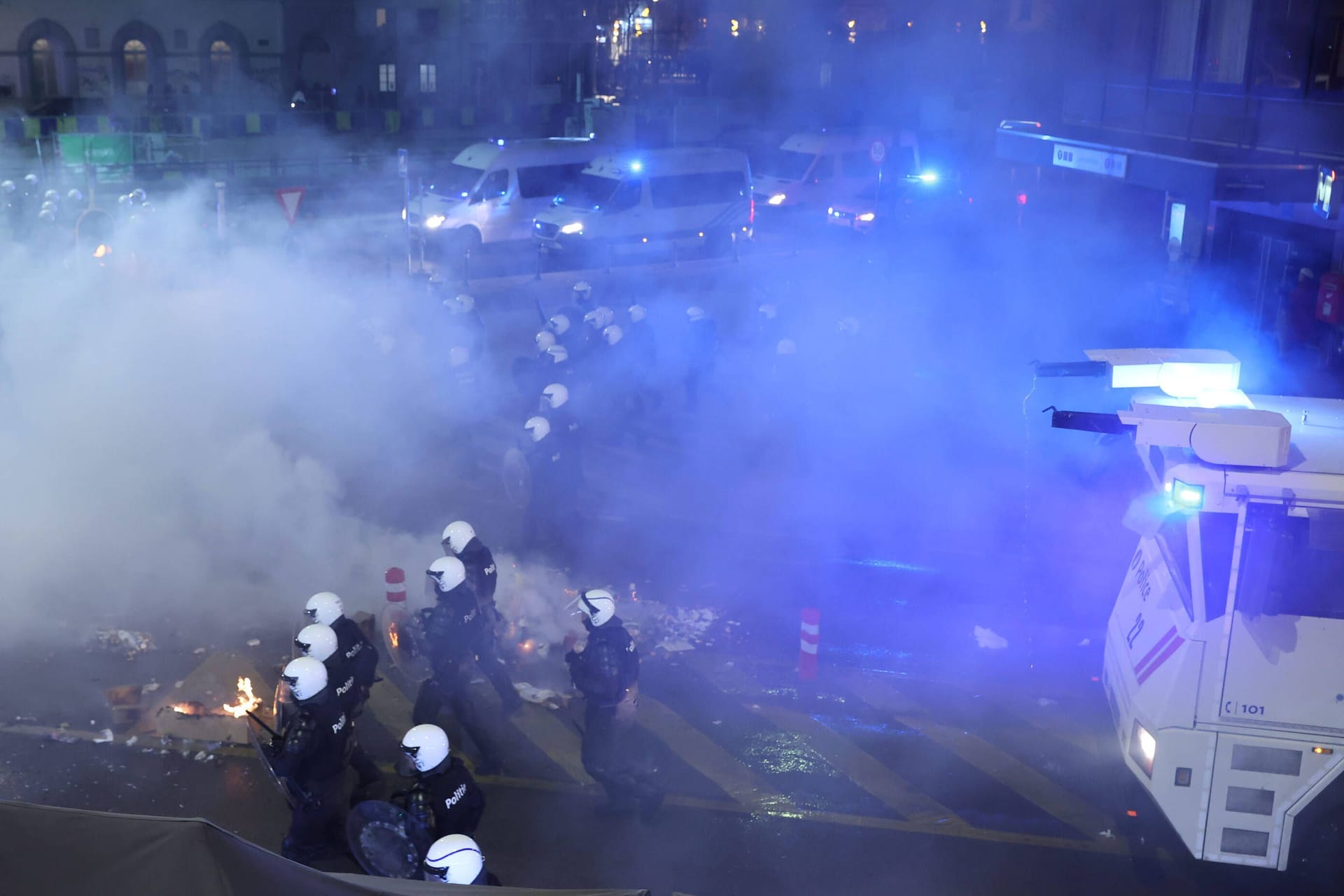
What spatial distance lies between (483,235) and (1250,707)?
497 inches

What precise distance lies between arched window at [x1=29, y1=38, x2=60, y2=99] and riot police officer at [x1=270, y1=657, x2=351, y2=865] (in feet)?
84.0

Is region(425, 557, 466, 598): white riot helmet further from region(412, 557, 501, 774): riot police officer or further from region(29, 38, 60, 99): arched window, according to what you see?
region(29, 38, 60, 99): arched window

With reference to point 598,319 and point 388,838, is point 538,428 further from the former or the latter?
point 388,838

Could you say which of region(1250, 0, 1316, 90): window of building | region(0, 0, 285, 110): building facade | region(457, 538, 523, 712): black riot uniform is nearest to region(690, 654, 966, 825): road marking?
region(457, 538, 523, 712): black riot uniform

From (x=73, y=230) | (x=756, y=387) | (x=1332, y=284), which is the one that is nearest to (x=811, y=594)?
(x=756, y=387)

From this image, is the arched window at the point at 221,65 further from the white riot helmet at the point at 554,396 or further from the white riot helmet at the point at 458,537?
the white riot helmet at the point at 458,537

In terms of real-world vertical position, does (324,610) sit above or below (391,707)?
above

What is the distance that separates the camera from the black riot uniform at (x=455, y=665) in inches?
196

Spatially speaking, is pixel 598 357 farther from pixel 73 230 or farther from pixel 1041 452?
pixel 73 230

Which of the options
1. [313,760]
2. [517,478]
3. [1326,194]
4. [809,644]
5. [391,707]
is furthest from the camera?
[1326,194]

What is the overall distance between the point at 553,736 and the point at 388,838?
1.73m

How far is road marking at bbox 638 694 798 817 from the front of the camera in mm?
4914

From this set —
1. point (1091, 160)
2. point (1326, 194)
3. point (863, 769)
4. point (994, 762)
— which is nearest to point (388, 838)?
point (863, 769)

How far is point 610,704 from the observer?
464 cm
